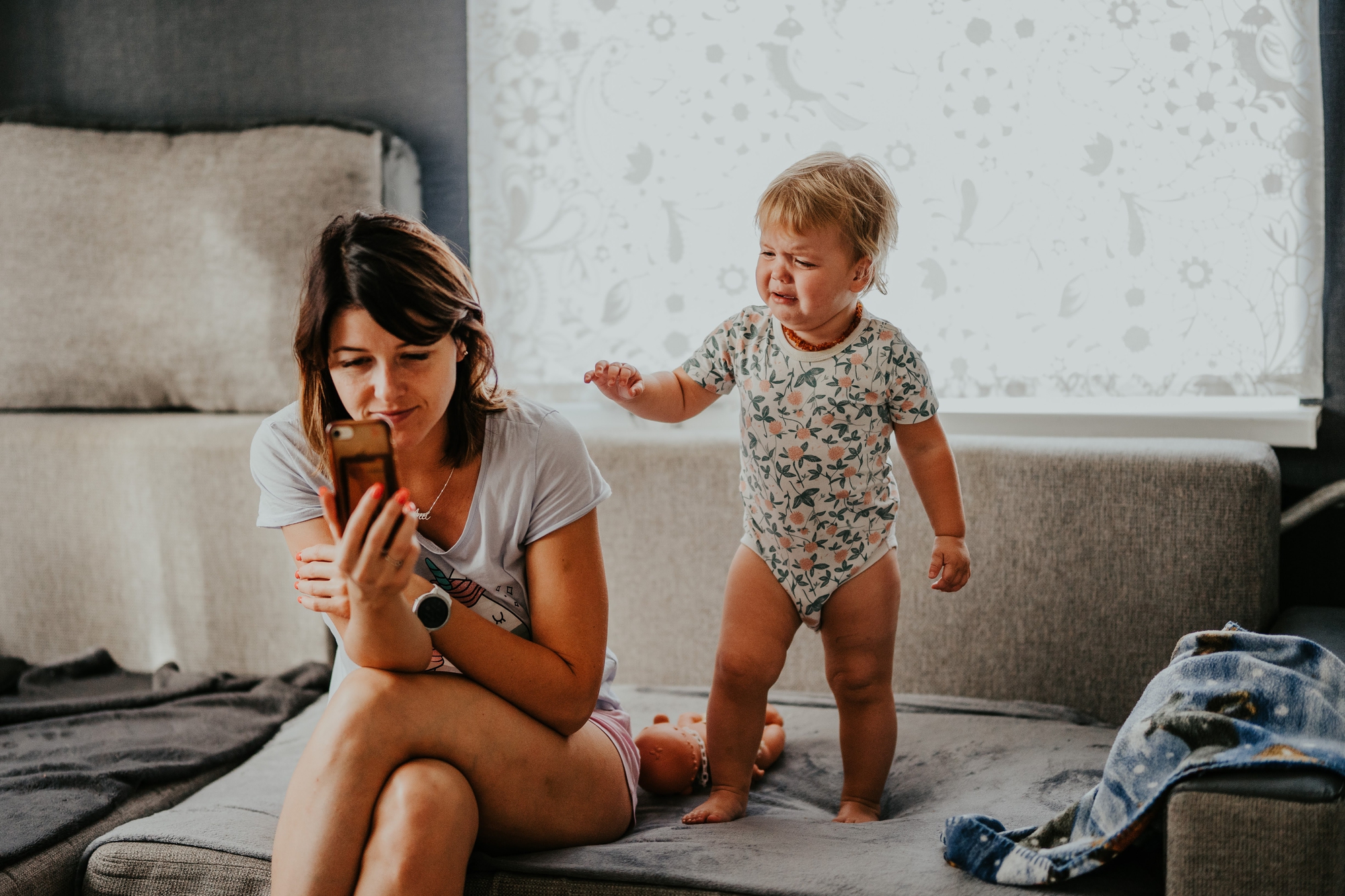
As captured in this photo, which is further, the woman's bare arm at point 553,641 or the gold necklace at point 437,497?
the gold necklace at point 437,497

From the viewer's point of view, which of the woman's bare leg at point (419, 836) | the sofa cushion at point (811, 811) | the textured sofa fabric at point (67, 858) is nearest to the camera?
the woman's bare leg at point (419, 836)

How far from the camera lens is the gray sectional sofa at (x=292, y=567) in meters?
1.30

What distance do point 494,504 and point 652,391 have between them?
32 cm

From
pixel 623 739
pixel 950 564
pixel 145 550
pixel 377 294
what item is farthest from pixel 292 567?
pixel 950 564

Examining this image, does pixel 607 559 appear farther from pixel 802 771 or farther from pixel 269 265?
pixel 269 265

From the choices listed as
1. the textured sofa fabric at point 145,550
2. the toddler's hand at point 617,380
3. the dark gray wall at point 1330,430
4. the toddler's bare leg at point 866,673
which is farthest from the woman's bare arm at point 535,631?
the dark gray wall at point 1330,430

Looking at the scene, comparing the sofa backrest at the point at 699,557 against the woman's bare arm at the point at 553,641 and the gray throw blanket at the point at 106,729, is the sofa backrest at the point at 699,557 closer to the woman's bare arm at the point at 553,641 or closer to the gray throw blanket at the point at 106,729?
the gray throw blanket at the point at 106,729

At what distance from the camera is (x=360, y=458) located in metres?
1.04

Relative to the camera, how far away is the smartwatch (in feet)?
3.80

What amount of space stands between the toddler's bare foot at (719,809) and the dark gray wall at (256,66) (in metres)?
1.38

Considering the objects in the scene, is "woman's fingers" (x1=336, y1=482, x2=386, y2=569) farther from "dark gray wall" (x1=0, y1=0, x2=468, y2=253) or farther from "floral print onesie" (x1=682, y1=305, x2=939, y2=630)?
"dark gray wall" (x1=0, y1=0, x2=468, y2=253)

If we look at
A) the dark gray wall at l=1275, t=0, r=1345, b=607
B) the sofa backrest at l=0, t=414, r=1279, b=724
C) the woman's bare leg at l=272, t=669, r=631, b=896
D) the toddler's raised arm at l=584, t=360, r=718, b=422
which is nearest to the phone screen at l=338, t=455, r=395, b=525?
the woman's bare leg at l=272, t=669, r=631, b=896

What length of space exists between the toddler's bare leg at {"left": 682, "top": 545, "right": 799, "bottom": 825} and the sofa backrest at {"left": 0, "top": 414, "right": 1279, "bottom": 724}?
291mm

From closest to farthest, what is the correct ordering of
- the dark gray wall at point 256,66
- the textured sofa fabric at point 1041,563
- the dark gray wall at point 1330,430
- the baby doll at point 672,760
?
the baby doll at point 672,760, the textured sofa fabric at point 1041,563, the dark gray wall at point 1330,430, the dark gray wall at point 256,66
